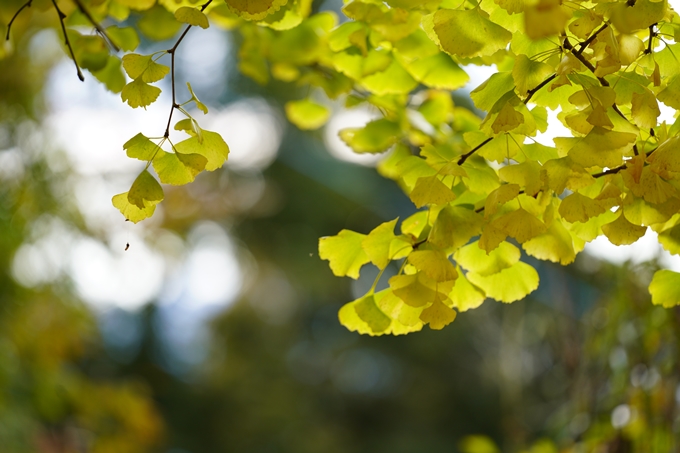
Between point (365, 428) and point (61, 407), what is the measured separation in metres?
2.34

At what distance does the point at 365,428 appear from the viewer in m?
3.71

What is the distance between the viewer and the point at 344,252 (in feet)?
1.39

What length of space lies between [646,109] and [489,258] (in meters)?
0.14

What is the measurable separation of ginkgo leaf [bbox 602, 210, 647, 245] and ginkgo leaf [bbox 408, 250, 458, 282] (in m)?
0.10

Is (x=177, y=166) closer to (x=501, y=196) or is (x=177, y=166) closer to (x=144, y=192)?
(x=144, y=192)

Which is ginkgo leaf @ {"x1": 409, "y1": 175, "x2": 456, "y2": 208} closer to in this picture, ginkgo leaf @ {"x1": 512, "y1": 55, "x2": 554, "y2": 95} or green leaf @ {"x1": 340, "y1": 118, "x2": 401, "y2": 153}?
ginkgo leaf @ {"x1": 512, "y1": 55, "x2": 554, "y2": 95}

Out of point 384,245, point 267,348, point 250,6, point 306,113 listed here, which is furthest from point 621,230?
point 267,348

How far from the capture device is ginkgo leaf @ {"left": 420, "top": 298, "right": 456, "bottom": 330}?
0.33 metres

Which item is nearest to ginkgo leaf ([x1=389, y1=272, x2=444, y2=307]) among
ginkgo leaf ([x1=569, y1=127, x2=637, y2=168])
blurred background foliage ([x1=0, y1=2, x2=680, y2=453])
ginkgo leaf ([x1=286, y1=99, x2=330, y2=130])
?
ginkgo leaf ([x1=569, y1=127, x2=637, y2=168])

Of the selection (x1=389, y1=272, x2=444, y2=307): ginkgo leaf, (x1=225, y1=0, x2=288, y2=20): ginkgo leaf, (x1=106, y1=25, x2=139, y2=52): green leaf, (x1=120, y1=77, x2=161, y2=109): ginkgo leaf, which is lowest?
(x1=389, y1=272, x2=444, y2=307): ginkgo leaf

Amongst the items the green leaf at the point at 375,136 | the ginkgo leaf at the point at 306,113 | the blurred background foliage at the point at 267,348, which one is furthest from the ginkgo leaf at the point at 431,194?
the blurred background foliage at the point at 267,348

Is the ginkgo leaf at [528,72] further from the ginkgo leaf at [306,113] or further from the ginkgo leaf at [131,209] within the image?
the ginkgo leaf at [306,113]

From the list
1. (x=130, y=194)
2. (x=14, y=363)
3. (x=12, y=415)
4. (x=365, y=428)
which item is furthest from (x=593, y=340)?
(x=365, y=428)

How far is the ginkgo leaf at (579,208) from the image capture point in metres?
0.32
